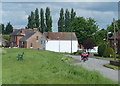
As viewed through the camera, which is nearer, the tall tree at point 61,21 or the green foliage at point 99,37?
the green foliage at point 99,37

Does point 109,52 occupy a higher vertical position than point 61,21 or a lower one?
lower

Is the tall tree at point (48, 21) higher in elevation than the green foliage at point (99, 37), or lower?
higher

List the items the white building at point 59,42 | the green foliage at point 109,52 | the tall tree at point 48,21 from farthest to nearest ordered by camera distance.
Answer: the tall tree at point 48,21
the white building at point 59,42
the green foliage at point 109,52

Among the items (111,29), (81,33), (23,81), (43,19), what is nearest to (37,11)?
(43,19)

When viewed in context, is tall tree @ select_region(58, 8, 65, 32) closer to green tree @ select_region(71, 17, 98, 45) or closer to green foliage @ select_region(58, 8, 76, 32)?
green foliage @ select_region(58, 8, 76, 32)

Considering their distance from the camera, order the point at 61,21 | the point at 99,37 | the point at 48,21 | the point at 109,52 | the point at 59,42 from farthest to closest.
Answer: the point at 61,21
the point at 48,21
the point at 99,37
the point at 59,42
the point at 109,52

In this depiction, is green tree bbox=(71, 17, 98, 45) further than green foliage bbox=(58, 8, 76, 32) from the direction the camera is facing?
No

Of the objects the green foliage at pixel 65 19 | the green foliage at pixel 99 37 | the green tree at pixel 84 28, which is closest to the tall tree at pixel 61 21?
the green foliage at pixel 65 19

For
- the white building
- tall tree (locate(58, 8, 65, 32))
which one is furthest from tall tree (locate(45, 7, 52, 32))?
the white building

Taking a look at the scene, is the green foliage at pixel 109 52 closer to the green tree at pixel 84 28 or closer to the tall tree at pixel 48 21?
the green tree at pixel 84 28

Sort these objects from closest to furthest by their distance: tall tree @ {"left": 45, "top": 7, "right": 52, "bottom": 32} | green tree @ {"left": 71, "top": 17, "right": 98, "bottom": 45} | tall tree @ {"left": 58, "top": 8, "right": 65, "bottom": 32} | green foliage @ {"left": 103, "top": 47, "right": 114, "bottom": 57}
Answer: green foliage @ {"left": 103, "top": 47, "right": 114, "bottom": 57}
green tree @ {"left": 71, "top": 17, "right": 98, "bottom": 45}
tall tree @ {"left": 45, "top": 7, "right": 52, "bottom": 32}
tall tree @ {"left": 58, "top": 8, "right": 65, "bottom": 32}

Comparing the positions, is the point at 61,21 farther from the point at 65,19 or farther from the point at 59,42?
the point at 59,42

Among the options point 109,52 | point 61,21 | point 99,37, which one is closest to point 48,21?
point 61,21

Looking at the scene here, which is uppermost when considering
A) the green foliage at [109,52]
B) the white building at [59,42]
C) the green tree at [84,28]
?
the green tree at [84,28]
